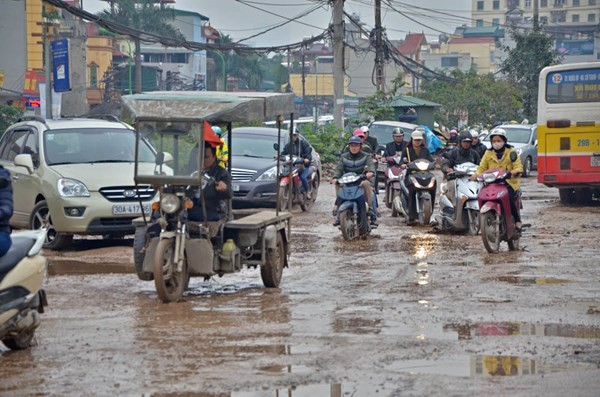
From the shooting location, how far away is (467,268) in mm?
13789

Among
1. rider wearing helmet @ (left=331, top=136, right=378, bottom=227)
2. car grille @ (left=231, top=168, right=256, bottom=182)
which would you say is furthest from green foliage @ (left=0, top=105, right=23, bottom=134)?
rider wearing helmet @ (left=331, top=136, right=378, bottom=227)

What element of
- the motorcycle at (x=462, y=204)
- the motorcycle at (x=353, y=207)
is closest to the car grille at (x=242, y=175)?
the motorcycle at (x=353, y=207)

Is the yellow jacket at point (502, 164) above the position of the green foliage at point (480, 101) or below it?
below

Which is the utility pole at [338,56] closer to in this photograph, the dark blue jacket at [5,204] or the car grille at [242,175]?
the car grille at [242,175]

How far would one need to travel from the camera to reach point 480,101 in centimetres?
5875

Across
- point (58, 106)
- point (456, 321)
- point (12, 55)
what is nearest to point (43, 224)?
point (456, 321)

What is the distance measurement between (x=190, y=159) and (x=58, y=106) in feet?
58.3

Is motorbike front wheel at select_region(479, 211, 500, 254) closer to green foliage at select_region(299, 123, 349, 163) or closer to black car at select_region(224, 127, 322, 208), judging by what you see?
black car at select_region(224, 127, 322, 208)

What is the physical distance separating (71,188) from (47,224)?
596mm

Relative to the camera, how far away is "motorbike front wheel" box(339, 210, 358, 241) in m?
17.2

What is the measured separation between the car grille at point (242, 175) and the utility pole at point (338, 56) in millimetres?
16046

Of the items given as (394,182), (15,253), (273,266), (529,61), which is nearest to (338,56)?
(394,182)

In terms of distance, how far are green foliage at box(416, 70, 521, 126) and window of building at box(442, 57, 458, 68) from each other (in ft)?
227

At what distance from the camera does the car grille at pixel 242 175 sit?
21.8 m
